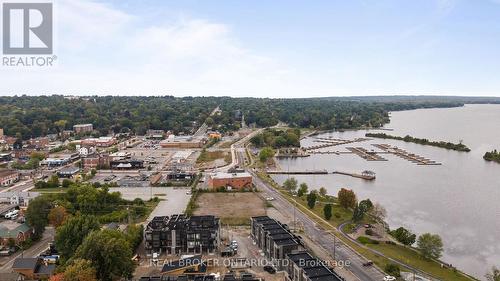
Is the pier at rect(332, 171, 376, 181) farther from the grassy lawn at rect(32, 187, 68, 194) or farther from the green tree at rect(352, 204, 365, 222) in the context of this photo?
the grassy lawn at rect(32, 187, 68, 194)

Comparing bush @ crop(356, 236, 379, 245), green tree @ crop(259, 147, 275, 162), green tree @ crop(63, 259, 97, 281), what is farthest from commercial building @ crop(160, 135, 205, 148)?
green tree @ crop(63, 259, 97, 281)

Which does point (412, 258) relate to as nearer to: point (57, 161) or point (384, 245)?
point (384, 245)

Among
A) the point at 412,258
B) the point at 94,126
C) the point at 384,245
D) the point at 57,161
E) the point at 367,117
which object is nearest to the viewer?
the point at 412,258

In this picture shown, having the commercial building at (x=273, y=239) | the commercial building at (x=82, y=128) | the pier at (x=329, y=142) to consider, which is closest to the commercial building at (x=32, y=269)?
the commercial building at (x=273, y=239)

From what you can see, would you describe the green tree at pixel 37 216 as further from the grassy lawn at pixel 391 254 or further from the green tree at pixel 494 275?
the green tree at pixel 494 275

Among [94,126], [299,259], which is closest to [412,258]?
[299,259]

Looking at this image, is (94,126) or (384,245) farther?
(94,126)

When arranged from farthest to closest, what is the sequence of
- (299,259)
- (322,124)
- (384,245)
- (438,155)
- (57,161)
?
(322,124)
(438,155)
(57,161)
(384,245)
(299,259)
